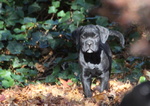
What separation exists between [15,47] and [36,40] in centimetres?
38

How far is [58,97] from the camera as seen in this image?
4.61 meters

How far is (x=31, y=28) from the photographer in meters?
6.63

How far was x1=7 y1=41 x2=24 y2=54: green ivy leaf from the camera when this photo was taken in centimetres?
637

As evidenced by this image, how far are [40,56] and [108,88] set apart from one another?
2.25 m

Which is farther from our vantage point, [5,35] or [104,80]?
[5,35]

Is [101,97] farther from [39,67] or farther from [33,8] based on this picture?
[33,8]

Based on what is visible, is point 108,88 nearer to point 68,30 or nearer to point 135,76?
point 135,76

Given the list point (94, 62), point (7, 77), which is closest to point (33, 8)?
point (7, 77)

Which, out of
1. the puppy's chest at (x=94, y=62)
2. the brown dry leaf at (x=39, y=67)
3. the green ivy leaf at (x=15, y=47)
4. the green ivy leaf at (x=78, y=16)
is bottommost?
the brown dry leaf at (x=39, y=67)

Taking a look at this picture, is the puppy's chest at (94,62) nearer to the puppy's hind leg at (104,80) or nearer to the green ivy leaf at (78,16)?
the puppy's hind leg at (104,80)

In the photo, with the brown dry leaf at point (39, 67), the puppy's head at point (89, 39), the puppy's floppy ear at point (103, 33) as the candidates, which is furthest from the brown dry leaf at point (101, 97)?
the brown dry leaf at point (39, 67)

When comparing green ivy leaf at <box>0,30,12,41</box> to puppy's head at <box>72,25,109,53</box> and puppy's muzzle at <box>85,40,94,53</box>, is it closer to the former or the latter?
puppy's head at <box>72,25,109,53</box>

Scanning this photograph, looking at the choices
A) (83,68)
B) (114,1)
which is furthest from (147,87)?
(83,68)

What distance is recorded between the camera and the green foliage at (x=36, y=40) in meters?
6.34
